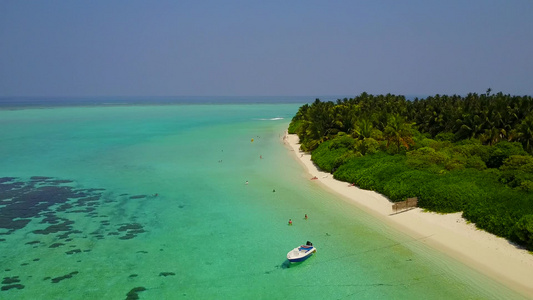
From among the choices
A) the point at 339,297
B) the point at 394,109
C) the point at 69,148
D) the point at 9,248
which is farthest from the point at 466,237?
the point at 69,148

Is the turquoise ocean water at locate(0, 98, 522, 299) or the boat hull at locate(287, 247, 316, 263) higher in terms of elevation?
the boat hull at locate(287, 247, 316, 263)

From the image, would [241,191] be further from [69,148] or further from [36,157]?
[69,148]

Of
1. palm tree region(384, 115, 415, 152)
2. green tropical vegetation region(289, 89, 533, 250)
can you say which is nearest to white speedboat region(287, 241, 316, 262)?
green tropical vegetation region(289, 89, 533, 250)

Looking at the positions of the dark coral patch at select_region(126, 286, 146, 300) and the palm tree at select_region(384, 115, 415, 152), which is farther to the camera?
the palm tree at select_region(384, 115, 415, 152)

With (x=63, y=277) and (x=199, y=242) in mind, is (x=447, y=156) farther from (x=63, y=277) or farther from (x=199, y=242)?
(x=63, y=277)

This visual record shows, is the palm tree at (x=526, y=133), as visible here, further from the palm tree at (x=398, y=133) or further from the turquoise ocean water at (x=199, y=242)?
the turquoise ocean water at (x=199, y=242)

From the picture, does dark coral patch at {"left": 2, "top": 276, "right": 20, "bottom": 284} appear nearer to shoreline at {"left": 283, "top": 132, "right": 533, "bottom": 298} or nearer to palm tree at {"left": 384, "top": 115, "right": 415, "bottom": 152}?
shoreline at {"left": 283, "top": 132, "right": 533, "bottom": 298}

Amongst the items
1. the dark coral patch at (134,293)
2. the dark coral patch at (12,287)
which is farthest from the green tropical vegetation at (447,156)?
the dark coral patch at (12,287)

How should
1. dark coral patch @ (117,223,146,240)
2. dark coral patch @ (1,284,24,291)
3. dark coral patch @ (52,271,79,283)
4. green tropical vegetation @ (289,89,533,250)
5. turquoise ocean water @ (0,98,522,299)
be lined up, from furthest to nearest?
dark coral patch @ (117,223,146,240)
green tropical vegetation @ (289,89,533,250)
dark coral patch @ (52,271,79,283)
turquoise ocean water @ (0,98,522,299)
dark coral patch @ (1,284,24,291)
